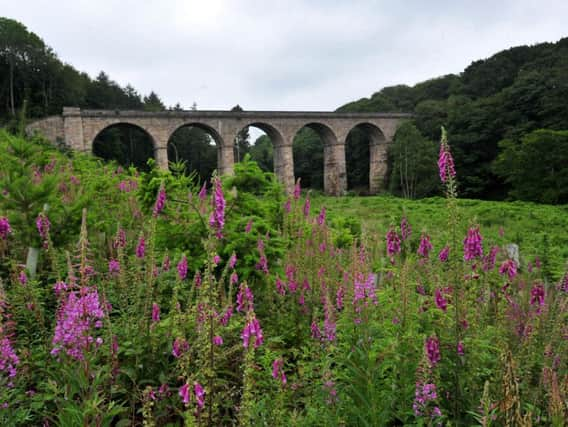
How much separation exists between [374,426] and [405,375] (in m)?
0.34

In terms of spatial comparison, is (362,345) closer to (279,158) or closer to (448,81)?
(279,158)

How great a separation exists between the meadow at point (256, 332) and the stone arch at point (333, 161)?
35259 millimetres

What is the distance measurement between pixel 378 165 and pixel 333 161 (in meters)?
5.53

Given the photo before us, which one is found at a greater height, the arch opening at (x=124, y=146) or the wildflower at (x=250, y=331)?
the arch opening at (x=124, y=146)

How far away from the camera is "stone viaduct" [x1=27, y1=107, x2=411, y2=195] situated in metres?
26.2

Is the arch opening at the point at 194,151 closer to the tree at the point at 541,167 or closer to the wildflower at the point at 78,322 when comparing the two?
the tree at the point at 541,167

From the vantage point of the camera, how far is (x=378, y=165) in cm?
4134

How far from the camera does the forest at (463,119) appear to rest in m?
26.1

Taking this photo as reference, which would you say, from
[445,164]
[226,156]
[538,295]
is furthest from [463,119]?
[445,164]

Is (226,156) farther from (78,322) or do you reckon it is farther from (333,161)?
(78,322)

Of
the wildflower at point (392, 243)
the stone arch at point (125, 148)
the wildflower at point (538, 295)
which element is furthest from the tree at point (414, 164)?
the wildflower at point (392, 243)

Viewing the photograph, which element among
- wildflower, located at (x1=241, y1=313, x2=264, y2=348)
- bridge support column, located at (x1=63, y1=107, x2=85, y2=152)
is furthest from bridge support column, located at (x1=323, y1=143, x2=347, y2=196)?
wildflower, located at (x1=241, y1=313, x2=264, y2=348)

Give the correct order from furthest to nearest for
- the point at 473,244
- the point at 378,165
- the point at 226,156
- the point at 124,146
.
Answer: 1. the point at 124,146
2. the point at 378,165
3. the point at 226,156
4. the point at 473,244

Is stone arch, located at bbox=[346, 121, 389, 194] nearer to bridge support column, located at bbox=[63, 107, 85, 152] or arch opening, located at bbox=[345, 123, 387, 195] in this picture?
arch opening, located at bbox=[345, 123, 387, 195]
